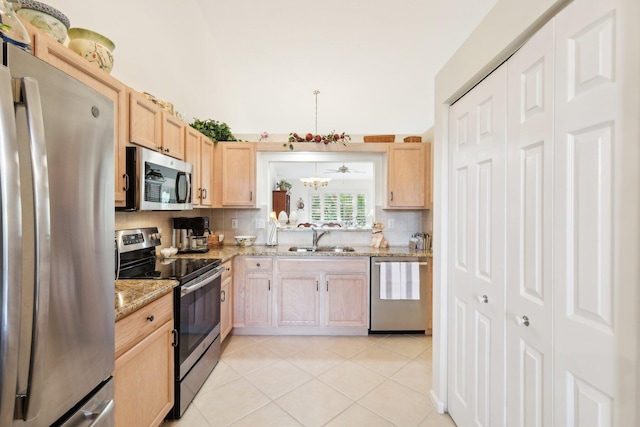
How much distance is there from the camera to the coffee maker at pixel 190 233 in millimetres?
2762

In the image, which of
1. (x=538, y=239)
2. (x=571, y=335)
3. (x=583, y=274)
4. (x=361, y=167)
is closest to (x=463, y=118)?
(x=538, y=239)

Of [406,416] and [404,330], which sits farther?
[404,330]

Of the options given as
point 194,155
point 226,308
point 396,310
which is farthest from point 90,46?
point 396,310

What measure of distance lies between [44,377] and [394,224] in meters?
3.28

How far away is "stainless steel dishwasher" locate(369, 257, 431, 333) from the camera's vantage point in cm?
289

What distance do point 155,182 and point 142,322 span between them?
0.98 metres

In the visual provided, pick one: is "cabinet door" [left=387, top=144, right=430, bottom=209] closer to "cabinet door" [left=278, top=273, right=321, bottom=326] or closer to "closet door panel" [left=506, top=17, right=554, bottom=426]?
"cabinet door" [left=278, top=273, right=321, bottom=326]

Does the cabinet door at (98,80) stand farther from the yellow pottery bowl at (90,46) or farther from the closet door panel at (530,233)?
the closet door panel at (530,233)

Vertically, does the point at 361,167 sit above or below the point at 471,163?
above

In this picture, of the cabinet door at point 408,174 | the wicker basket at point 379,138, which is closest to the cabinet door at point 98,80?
the wicker basket at point 379,138

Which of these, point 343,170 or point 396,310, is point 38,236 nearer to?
point 396,310

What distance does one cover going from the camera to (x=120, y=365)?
123 cm

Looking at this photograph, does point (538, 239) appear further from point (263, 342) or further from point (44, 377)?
point (263, 342)

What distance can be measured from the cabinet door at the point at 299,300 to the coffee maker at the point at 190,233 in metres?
0.92
